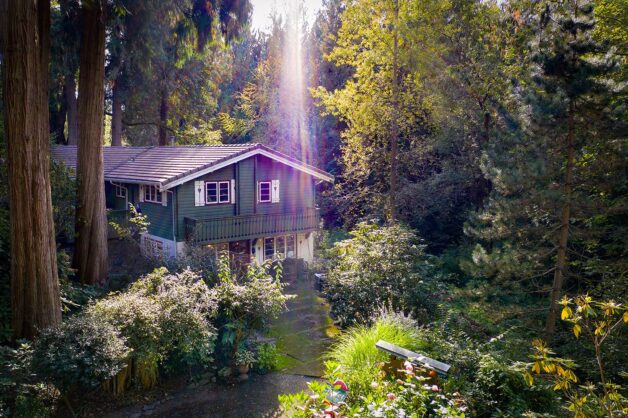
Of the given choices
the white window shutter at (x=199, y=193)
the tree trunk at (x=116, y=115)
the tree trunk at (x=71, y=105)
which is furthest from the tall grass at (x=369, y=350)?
the tree trunk at (x=71, y=105)

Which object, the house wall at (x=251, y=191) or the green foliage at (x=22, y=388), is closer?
the green foliage at (x=22, y=388)

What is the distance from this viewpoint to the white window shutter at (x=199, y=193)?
18.2m

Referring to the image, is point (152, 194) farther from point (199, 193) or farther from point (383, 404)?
point (383, 404)

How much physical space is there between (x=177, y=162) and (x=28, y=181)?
10.6 metres

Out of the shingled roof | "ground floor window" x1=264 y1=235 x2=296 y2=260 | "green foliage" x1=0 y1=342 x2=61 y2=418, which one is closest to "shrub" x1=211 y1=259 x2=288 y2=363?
"green foliage" x1=0 y1=342 x2=61 y2=418

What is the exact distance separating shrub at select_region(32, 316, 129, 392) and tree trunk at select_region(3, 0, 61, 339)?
2172 mm

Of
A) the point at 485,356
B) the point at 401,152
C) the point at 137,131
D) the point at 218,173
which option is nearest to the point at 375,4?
the point at 401,152

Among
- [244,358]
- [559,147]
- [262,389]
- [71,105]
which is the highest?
[71,105]

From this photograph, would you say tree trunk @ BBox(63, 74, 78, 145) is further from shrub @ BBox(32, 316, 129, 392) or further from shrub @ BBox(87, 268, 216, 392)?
shrub @ BBox(32, 316, 129, 392)

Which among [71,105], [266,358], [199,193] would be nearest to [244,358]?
[266,358]

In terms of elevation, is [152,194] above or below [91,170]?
below

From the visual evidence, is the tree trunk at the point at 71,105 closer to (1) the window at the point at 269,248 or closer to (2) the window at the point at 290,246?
(1) the window at the point at 269,248

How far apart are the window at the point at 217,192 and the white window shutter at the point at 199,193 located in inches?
7.5

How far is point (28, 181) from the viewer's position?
8648mm
